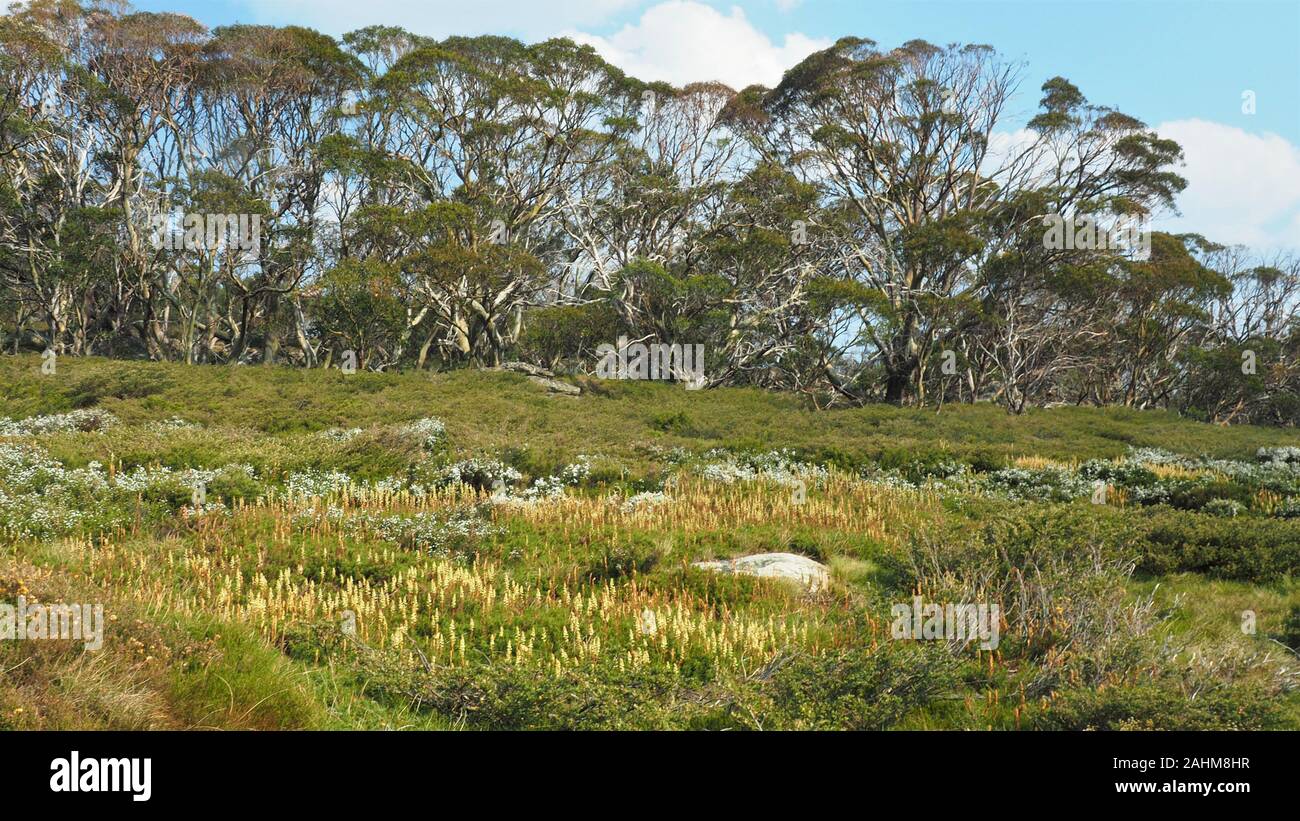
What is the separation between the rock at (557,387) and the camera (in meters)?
30.5

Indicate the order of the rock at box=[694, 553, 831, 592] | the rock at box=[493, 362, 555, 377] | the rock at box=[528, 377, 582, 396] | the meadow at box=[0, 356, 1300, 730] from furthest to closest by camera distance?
the rock at box=[493, 362, 555, 377] < the rock at box=[528, 377, 582, 396] < the rock at box=[694, 553, 831, 592] < the meadow at box=[0, 356, 1300, 730]

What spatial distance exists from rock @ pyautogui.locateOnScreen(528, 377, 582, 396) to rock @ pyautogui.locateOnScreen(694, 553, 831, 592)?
20.4 metres

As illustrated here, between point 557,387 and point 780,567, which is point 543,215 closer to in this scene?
point 557,387

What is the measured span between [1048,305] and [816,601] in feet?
107

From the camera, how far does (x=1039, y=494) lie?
1470 cm

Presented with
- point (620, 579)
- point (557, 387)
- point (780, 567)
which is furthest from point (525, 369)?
point (620, 579)

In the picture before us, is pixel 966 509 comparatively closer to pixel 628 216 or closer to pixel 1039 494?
pixel 1039 494

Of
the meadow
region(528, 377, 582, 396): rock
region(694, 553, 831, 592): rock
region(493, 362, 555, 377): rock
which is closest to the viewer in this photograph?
the meadow

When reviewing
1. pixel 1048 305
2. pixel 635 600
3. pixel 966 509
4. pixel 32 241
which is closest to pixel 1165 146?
pixel 1048 305

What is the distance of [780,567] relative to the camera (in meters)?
9.81

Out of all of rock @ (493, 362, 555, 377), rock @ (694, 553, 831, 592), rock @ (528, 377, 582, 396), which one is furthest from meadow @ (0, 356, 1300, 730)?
rock @ (493, 362, 555, 377)

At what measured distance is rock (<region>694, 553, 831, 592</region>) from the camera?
9344 millimetres

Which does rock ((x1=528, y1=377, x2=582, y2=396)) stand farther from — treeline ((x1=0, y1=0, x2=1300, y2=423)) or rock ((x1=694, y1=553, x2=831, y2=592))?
rock ((x1=694, y1=553, x2=831, y2=592))

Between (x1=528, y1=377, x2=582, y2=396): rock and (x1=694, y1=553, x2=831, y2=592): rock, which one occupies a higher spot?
(x1=528, y1=377, x2=582, y2=396): rock
